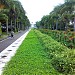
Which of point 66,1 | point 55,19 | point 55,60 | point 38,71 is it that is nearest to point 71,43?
point 55,60

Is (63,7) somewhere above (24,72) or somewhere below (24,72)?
above

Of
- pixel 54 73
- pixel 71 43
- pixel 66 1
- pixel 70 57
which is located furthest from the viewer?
pixel 66 1

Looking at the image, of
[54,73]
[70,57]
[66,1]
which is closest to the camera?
[54,73]

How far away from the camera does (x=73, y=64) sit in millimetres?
9984

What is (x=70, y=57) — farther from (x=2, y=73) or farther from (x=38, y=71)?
(x=2, y=73)

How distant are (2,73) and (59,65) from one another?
2.19 m

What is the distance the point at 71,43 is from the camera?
18094 millimetres

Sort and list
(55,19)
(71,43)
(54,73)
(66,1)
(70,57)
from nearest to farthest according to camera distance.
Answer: (54,73), (70,57), (71,43), (66,1), (55,19)

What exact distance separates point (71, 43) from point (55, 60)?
22.8 feet

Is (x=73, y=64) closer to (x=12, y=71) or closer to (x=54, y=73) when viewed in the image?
(x=54, y=73)

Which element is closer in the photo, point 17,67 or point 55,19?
point 17,67

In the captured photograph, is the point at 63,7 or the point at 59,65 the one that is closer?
the point at 59,65

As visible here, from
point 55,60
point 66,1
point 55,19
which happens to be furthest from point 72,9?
point 55,60

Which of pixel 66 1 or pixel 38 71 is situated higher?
pixel 66 1
